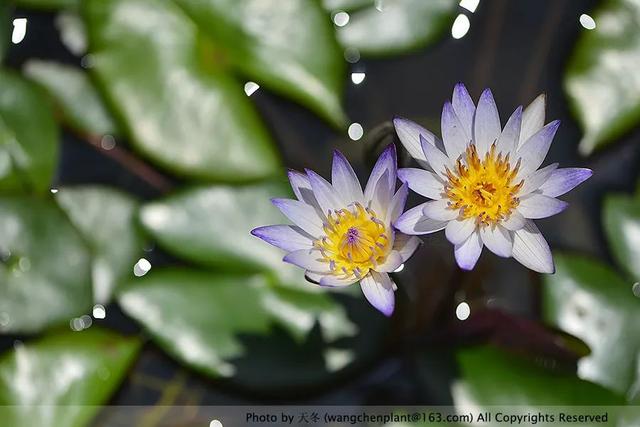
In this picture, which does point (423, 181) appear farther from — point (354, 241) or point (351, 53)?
point (351, 53)

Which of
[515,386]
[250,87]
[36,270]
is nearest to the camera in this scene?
[515,386]

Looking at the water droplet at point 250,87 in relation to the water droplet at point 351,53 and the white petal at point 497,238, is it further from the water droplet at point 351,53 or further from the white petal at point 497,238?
the white petal at point 497,238

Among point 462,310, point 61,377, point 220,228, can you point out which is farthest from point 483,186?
point 61,377

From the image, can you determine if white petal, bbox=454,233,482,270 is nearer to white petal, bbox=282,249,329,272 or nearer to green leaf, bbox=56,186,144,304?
white petal, bbox=282,249,329,272

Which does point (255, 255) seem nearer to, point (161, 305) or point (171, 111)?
point (161, 305)

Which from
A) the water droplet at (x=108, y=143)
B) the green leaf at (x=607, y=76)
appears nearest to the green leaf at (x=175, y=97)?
the water droplet at (x=108, y=143)

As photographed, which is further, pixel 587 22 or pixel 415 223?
pixel 587 22

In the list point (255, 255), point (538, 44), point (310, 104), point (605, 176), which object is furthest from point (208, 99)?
point (605, 176)
